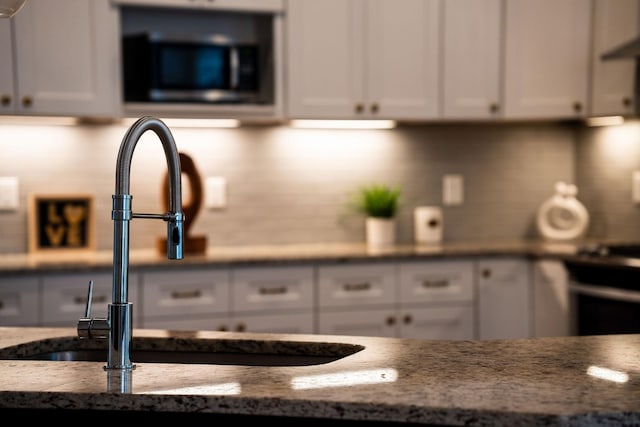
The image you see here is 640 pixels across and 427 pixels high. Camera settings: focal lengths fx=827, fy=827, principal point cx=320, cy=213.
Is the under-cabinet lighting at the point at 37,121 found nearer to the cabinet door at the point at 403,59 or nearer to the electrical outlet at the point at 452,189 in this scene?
the cabinet door at the point at 403,59

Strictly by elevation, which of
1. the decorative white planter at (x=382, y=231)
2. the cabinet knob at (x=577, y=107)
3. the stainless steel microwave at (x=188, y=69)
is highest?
the stainless steel microwave at (x=188, y=69)

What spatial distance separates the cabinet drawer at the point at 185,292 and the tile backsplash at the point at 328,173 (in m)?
0.56

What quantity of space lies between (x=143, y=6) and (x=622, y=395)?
2.85m

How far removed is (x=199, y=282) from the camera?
3449 mm

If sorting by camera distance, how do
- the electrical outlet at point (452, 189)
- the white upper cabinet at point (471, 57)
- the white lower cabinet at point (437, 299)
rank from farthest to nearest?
the electrical outlet at point (452, 189)
the white upper cabinet at point (471, 57)
the white lower cabinet at point (437, 299)

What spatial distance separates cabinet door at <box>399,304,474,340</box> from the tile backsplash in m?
0.63

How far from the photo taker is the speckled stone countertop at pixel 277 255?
336 centimetres

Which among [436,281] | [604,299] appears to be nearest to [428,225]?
[436,281]

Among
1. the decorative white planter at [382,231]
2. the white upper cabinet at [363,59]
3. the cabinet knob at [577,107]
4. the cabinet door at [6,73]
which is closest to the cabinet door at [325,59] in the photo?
the white upper cabinet at [363,59]

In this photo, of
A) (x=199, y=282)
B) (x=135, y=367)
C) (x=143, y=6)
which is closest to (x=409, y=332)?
(x=199, y=282)

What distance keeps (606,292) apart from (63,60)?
8.17 feet

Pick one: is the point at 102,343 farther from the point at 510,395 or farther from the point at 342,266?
the point at 342,266

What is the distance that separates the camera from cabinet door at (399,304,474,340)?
3.72 m

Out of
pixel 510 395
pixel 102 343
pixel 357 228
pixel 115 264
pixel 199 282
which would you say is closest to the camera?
pixel 510 395
